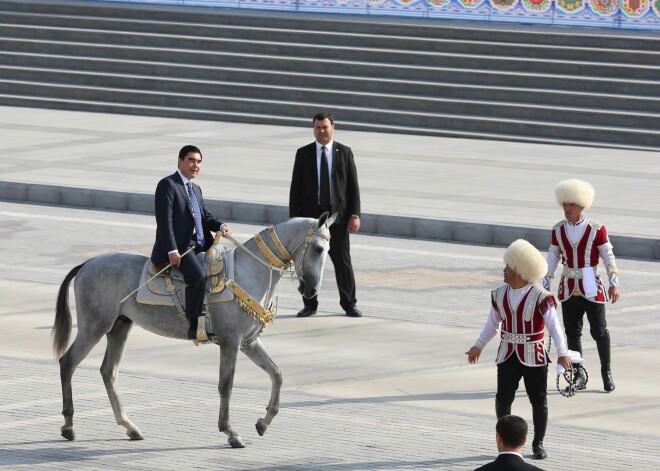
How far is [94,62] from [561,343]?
2438 cm

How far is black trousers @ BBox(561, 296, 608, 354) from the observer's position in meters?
13.2

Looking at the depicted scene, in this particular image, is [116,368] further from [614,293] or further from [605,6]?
[605,6]

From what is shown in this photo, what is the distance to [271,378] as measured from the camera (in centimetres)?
1157

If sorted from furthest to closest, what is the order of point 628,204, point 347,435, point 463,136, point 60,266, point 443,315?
point 463,136 < point 628,204 < point 60,266 < point 443,315 < point 347,435

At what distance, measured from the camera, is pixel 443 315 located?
16312mm

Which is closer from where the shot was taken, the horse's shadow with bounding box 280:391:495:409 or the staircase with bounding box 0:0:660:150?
the horse's shadow with bounding box 280:391:495:409

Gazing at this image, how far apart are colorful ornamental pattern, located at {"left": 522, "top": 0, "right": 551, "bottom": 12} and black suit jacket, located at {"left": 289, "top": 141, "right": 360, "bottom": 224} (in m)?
17.5

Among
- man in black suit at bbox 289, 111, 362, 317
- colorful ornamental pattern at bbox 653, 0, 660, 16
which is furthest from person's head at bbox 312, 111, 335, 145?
colorful ornamental pattern at bbox 653, 0, 660, 16

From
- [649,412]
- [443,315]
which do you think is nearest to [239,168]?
[443,315]

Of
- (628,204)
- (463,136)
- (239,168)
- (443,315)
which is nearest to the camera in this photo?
(443,315)

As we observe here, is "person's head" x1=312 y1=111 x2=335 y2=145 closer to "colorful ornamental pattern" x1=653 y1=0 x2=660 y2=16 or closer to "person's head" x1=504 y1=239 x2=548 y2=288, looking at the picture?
"person's head" x1=504 y1=239 x2=548 y2=288

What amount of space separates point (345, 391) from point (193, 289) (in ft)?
6.89

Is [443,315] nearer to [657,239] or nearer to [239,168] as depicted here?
[657,239]

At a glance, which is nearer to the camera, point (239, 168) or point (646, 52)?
point (239, 168)
